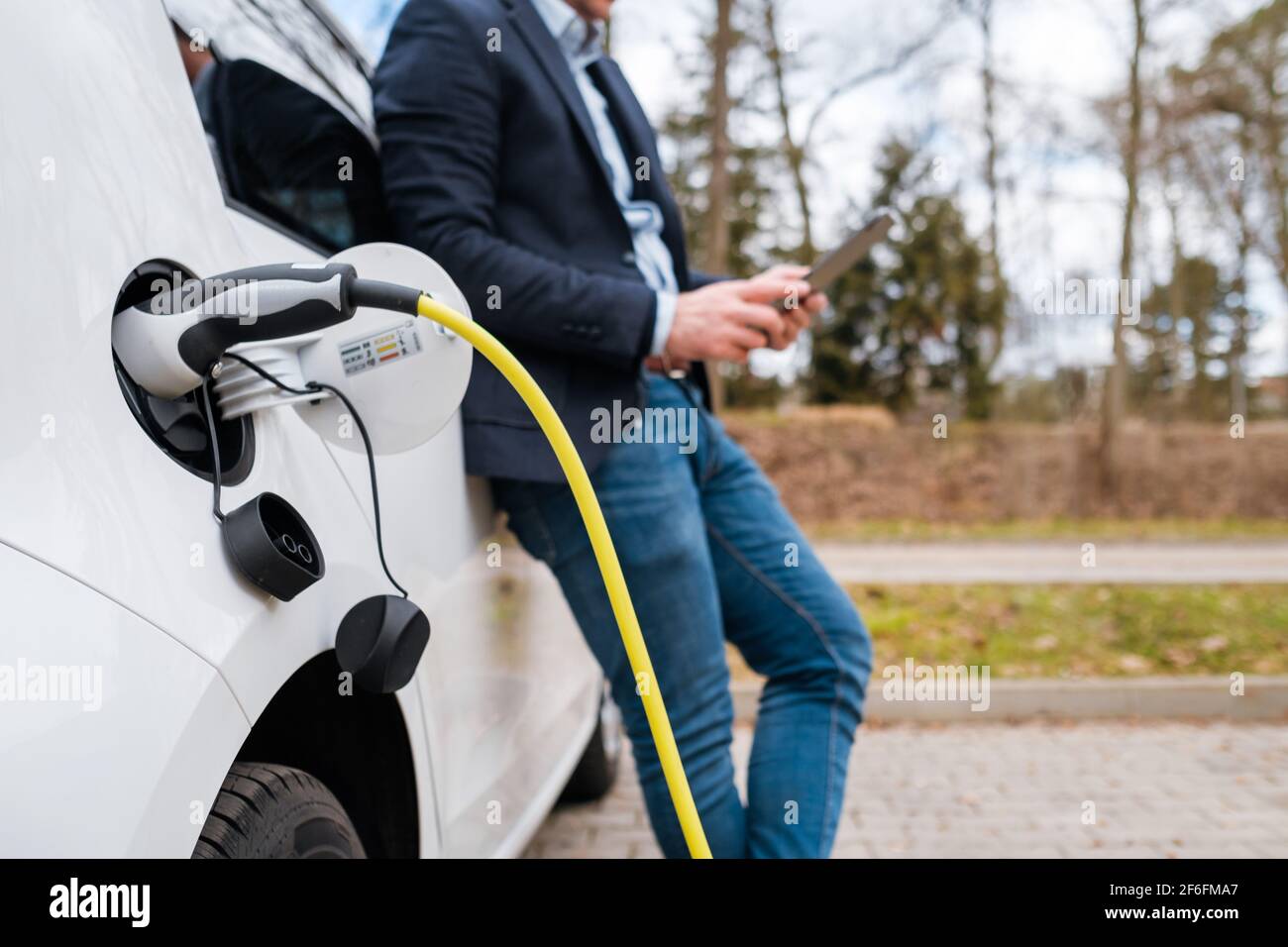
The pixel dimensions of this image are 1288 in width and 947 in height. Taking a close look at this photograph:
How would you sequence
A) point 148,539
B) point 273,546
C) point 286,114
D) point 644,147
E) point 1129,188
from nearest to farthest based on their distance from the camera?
point 148,539 < point 273,546 < point 286,114 < point 644,147 < point 1129,188

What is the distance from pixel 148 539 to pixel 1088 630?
512 cm

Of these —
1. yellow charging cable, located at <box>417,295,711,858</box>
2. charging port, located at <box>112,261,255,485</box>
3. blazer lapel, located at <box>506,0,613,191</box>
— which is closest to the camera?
charging port, located at <box>112,261,255,485</box>

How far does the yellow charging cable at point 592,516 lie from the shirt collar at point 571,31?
36.0 inches

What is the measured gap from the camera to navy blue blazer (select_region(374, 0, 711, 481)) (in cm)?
162

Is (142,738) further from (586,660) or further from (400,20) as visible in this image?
(586,660)

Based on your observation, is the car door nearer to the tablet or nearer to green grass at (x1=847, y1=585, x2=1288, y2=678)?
the tablet

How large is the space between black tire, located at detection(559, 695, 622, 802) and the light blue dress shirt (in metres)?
1.50

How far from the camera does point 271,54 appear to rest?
1561 millimetres

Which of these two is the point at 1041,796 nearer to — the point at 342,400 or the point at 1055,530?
the point at 342,400

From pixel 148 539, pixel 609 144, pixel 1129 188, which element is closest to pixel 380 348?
pixel 148 539

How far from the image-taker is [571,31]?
1.87 metres

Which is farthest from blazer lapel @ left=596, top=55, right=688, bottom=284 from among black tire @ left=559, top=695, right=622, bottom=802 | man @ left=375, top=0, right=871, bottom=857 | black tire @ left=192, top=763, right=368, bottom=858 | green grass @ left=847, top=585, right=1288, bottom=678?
green grass @ left=847, top=585, right=1288, bottom=678

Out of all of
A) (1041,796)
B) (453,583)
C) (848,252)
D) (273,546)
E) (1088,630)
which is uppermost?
(848,252)
